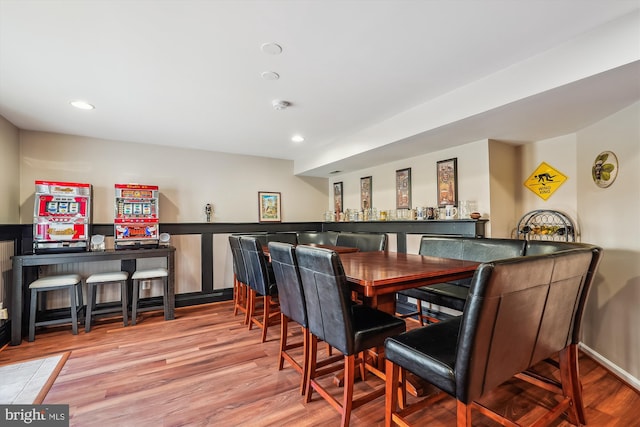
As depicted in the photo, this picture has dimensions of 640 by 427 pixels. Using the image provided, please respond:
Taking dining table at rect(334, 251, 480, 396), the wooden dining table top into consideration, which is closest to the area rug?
dining table at rect(334, 251, 480, 396)

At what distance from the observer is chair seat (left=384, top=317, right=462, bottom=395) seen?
121 centimetres

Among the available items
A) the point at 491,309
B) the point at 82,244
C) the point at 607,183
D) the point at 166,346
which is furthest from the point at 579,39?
the point at 82,244

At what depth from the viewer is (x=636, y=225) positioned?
209cm

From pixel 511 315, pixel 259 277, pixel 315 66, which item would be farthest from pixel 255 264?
pixel 511 315

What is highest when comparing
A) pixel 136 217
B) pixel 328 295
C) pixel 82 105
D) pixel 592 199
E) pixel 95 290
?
pixel 82 105

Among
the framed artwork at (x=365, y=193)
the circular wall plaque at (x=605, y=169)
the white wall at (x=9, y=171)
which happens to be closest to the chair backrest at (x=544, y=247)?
the circular wall plaque at (x=605, y=169)

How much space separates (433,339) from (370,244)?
6.77 ft

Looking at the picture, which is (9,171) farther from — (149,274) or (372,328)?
(372,328)

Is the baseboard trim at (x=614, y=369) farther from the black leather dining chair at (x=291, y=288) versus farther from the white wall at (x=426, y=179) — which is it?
the black leather dining chair at (x=291, y=288)

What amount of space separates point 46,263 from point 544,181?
5.28 meters

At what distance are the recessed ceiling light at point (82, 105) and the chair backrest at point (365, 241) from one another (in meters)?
3.12

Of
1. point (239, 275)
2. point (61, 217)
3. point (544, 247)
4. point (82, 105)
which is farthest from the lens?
point (239, 275)

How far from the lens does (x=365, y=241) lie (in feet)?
11.8

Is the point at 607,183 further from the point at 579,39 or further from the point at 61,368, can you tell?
the point at 61,368
